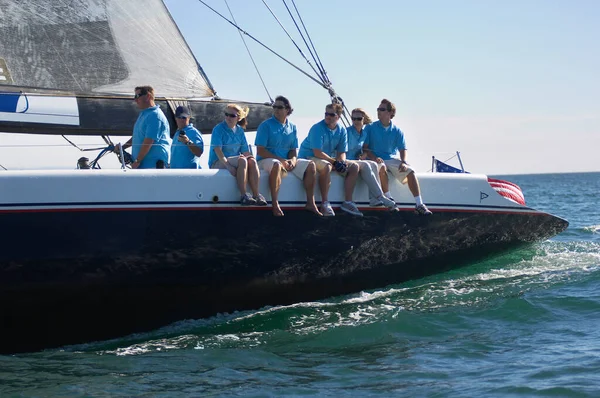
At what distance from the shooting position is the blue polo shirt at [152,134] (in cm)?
777

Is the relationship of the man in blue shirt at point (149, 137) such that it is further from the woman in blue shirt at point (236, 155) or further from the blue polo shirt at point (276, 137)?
the blue polo shirt at point (276, 137)

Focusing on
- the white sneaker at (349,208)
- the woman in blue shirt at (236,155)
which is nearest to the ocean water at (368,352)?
the white sneaker at (349,208)

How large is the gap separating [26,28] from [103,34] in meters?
0.84

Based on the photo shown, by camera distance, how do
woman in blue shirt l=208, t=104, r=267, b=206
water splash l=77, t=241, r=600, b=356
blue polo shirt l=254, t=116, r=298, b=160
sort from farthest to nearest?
1. blue polo shirt l=254, t=116, r=298, b=160
2. woman in blue shirt l=208, t=104, r=267, b=206
3. water splash l=77, t=241, r=600, b=356

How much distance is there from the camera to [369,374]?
628 centimetres

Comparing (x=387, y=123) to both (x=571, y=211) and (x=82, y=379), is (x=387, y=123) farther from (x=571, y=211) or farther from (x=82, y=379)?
(x=571, y=211)

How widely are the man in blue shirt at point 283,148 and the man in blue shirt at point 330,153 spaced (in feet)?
0.54

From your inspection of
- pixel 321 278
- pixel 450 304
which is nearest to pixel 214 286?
pixel 321 278

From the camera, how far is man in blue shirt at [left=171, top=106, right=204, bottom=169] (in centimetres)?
810

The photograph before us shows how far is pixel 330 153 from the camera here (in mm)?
8477

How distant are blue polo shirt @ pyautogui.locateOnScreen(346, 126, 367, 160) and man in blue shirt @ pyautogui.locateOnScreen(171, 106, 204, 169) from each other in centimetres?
175

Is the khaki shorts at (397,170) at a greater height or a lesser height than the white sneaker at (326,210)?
greater

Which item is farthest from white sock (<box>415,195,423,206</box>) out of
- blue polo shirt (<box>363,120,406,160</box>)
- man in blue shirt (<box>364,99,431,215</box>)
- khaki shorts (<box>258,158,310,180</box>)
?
khaki shorts (<box>258,158,310,180</box>)

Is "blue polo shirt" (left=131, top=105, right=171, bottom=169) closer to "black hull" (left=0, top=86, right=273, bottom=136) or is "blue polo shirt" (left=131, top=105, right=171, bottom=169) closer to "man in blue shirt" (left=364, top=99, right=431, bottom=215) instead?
"black hull" (left=0, top=86, right=273, bottom=136)
